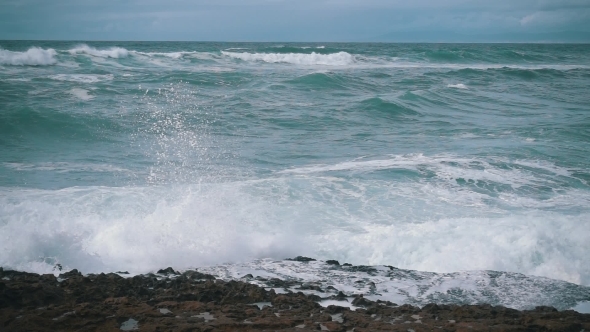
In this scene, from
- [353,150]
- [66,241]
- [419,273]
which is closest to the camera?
[419,273]

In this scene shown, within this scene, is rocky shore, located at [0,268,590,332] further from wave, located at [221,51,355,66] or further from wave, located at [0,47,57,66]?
wave, located at [221,51,355,66]

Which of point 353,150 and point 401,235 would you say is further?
point 353,150

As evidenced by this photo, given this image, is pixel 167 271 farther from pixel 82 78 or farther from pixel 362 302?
pixel 82 78

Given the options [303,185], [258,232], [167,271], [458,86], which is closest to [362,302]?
[167,271]

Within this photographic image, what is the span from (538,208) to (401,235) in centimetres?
308

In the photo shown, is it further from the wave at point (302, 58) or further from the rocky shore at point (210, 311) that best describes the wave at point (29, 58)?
the rocky shore at point (210, 311)

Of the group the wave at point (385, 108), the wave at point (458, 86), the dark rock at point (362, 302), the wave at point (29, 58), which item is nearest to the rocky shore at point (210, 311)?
the dark rock at point (362, 302)

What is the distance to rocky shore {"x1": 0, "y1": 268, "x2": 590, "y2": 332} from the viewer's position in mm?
4988

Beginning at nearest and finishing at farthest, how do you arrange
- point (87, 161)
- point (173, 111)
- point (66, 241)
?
point (66, 241) < point (87, 161) < point (173, 111)

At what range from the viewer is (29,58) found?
32.8 m

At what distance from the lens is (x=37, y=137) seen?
15203 millimetres

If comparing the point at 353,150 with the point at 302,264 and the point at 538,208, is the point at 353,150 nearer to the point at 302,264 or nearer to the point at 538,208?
the point at 538,208

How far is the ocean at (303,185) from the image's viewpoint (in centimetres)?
768

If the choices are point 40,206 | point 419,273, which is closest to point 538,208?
point 419,273
